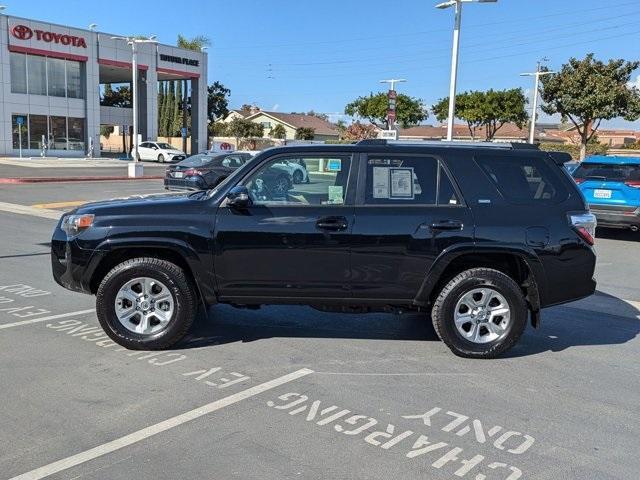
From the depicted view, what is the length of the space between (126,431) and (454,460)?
199 cm

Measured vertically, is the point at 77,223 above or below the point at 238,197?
below

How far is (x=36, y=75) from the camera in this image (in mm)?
42844

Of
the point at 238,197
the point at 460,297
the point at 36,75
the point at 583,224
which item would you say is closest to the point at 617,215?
the point at 583,224

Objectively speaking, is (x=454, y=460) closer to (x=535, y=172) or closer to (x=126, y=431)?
(x=126, y=431)

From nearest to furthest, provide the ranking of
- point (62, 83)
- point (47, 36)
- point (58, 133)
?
point (47, 36)
point (62, 83)
point (58, 133)

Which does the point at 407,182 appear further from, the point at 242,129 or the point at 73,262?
the point at 242,129

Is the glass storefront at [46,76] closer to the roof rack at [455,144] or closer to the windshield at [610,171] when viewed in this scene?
the windshield at [610,171]

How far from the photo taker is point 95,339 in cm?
548

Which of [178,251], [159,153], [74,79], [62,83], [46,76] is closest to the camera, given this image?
[178,251]

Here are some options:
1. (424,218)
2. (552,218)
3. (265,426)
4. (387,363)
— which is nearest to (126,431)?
(265,426)

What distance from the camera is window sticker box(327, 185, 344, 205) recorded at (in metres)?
5.14

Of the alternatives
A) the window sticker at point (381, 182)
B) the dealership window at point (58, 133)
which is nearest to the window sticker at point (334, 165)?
the window sticker at point (381, 182)

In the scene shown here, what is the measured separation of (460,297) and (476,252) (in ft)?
1.34

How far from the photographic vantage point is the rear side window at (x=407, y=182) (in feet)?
16.9
